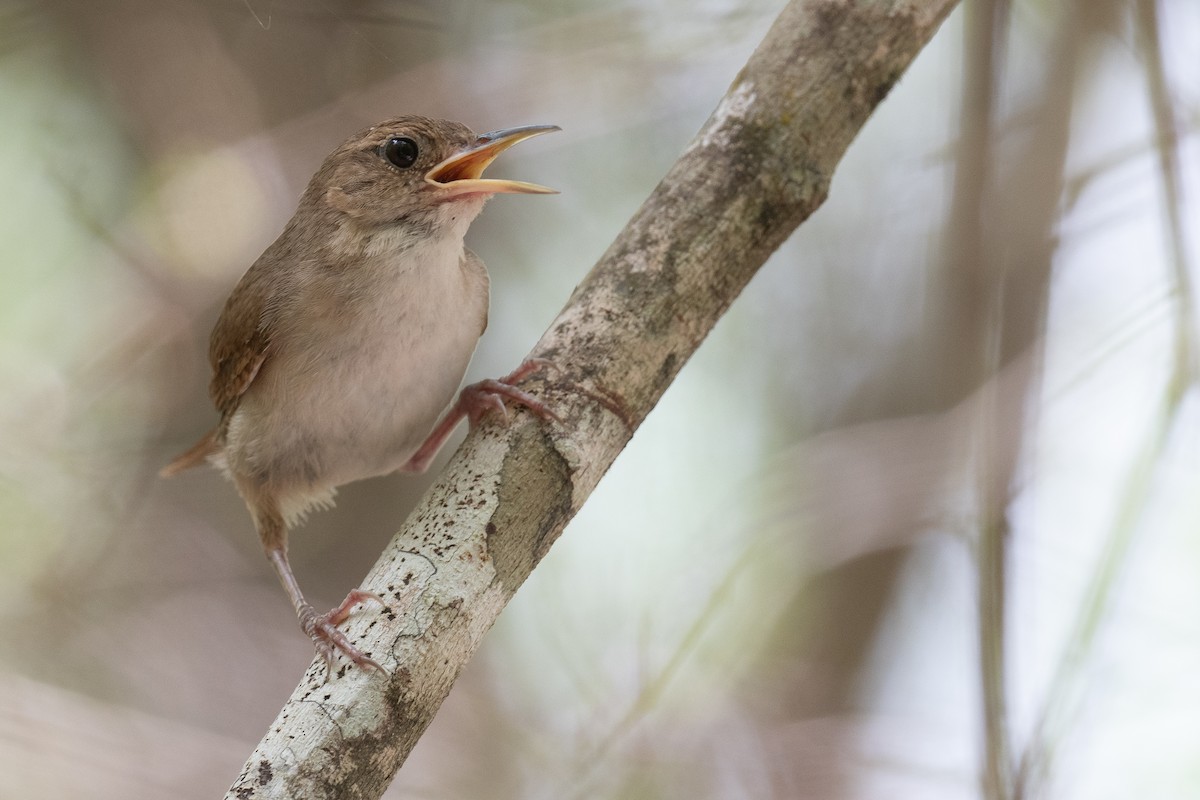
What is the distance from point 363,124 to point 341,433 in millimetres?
1242

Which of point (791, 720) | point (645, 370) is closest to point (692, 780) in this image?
point (791, 720)

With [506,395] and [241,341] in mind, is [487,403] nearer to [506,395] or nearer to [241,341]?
[506,395]

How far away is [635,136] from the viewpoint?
4066mm

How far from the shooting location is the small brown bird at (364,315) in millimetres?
2480

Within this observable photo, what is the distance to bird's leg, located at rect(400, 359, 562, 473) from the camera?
196 cm

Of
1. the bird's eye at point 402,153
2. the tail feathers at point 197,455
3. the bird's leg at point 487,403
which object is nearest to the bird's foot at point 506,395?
Result: the bird's leg at point 487,403

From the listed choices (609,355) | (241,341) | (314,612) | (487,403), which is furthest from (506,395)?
(241,341)

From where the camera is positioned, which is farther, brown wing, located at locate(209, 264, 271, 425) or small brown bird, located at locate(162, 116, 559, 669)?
brown wing, located at locate(209, 264, 271, 425)

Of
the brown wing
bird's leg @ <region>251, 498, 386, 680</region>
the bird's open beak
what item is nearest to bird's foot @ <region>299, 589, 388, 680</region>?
bird's leg @ <region>251, 498, 386, 680</region>

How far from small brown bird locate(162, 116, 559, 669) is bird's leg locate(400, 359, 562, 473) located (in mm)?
12

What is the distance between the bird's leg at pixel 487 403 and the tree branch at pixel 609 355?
0.03 m

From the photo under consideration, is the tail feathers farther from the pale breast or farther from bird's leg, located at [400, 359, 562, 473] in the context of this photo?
bird's leg, located at [400, 359, 562, 473]

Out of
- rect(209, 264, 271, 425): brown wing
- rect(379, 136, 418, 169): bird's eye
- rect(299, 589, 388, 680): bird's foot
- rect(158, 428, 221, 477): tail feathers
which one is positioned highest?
rect(379, 136, 418, 169): bird's eye

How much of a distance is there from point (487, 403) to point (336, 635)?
62 cm
